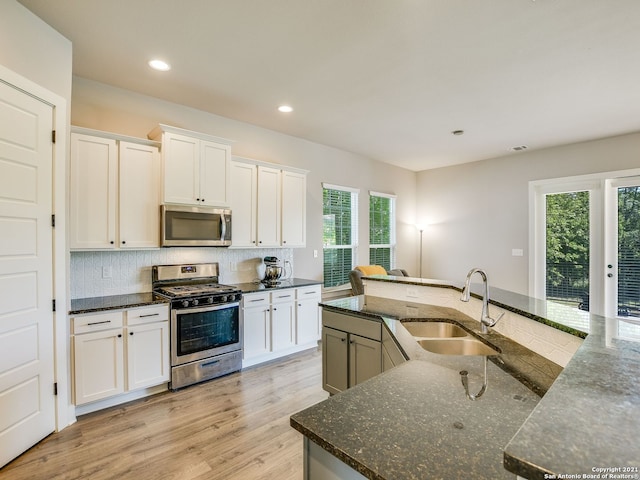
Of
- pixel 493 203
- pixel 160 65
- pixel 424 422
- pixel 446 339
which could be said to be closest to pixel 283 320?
pixel 446 339

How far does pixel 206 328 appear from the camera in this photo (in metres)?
3.28

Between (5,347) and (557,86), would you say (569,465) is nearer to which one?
(5,347)

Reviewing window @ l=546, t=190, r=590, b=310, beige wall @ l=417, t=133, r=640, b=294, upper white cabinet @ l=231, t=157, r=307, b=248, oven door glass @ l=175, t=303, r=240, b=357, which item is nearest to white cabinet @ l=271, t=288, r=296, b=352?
oven door glass @ l=175, t=303, r=240, b=357

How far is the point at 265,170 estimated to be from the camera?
4160 mm

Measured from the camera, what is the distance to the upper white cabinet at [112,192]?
2844 millimetres

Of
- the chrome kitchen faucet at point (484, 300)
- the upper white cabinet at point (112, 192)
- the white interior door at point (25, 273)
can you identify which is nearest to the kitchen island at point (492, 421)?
the chrome kitchen faucet at point (484, 300)

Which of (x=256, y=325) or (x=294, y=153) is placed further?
(x=294, y=153)

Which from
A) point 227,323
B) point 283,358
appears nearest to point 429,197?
point 283,358

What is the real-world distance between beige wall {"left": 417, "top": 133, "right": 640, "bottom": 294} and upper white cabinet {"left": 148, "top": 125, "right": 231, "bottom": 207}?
4.48 metres

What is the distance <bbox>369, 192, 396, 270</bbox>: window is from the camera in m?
6.05

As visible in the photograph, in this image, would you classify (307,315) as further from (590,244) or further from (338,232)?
(590,244)

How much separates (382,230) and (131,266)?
13.9ft

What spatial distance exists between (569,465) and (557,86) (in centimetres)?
368

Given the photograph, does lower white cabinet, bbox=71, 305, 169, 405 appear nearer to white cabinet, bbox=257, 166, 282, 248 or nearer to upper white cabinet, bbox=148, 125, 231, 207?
upper white cabinet, bbox=148, 125, 231, 207
